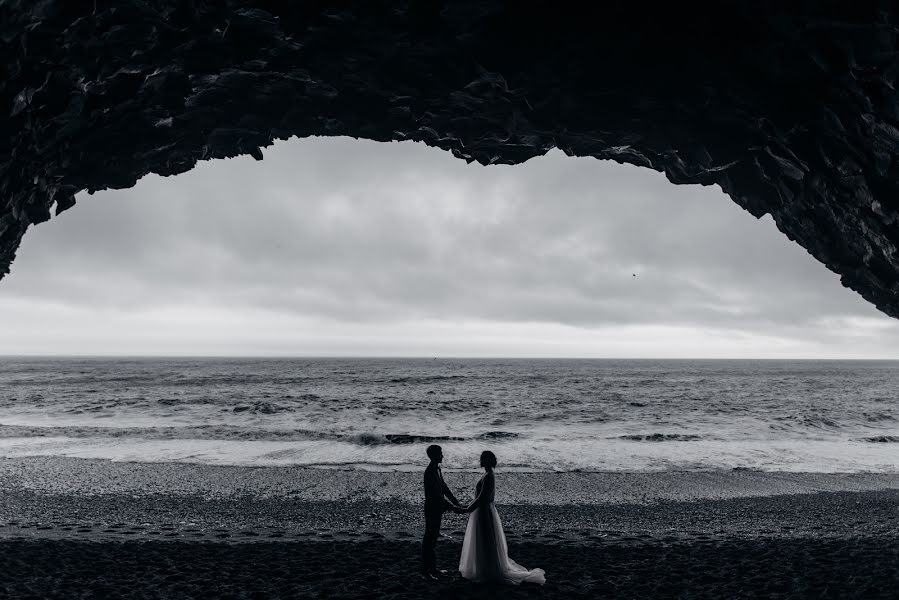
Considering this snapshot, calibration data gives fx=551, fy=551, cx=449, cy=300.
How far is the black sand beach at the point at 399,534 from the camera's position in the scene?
26.0 feet

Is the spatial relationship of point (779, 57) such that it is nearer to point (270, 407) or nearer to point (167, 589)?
point (167, 589)

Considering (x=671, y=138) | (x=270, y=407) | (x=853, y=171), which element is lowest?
(x=270, y=407)

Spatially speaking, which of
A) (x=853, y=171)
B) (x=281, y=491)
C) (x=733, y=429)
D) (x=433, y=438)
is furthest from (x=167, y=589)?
(x=733, y=429)

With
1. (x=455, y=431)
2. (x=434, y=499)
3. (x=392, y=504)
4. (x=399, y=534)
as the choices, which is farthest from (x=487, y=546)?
(x=455, y=431)

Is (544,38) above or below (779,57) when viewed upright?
above

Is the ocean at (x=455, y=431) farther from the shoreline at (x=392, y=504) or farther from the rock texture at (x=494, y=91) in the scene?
the rock texture at (x=494, y=91)

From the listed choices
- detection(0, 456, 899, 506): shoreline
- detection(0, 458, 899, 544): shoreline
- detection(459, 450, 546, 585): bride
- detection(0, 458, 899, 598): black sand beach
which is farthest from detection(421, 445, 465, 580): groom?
detection(0, 456, 899, 506): shoreline

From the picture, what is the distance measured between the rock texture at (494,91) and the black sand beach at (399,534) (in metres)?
6.17

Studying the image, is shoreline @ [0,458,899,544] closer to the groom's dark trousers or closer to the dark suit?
the groom's dark trousers

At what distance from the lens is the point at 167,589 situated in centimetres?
777

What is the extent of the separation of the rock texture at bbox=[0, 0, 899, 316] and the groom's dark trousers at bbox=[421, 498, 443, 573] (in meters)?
8.00

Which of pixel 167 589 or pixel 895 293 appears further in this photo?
pixel 895 293

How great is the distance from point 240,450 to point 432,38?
19.8 m

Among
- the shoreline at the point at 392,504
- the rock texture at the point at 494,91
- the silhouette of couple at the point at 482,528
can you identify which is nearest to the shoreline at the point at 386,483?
the shoreline at the point at 392,504
